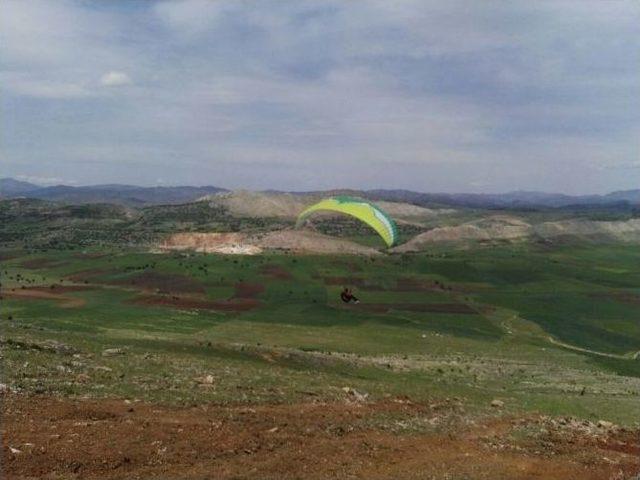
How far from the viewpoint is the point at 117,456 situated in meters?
16.5

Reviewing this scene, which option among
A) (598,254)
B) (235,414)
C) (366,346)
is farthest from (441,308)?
(598,254)

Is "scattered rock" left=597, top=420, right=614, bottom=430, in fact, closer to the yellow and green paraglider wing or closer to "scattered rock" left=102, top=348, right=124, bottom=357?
the yellow and green paraglider wing

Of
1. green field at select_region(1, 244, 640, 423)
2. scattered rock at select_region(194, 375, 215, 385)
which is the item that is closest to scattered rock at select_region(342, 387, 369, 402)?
green field at select_region(1, 244, 640, 423)

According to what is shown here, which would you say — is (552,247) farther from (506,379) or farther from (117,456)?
(117,456)

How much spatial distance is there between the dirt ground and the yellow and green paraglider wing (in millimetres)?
15861

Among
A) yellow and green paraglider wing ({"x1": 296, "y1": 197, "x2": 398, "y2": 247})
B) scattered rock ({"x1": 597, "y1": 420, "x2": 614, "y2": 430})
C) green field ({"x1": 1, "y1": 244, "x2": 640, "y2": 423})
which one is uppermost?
yellow and green paraglider wing ({"x1": 296, "y1": 197, "x2": 398, "y2": 247})

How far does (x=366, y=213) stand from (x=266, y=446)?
23.6m

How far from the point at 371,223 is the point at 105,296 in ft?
209

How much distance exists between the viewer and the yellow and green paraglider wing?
38.7 m

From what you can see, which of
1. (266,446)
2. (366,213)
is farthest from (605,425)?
(366,213)

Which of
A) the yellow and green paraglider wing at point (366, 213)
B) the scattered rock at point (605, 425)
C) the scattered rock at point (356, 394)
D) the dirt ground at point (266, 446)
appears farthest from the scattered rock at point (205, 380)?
the scattered rock at point (605, 425)

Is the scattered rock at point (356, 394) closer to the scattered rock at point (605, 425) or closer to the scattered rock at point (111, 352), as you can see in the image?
the scattered rock at point (605, 425)

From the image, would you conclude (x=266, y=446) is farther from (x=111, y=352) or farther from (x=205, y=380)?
(x=111, y=352)

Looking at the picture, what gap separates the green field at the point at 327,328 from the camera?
28812 mm
